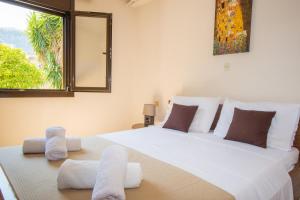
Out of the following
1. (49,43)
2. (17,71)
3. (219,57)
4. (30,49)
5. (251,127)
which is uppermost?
(49,43)

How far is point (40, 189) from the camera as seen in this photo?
42.8 inches

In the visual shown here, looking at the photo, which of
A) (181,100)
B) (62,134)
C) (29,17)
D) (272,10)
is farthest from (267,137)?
(29,17)

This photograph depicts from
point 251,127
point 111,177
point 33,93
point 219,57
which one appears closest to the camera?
point 111,177

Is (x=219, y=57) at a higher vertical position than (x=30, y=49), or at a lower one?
lower

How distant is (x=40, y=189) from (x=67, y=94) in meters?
2.35

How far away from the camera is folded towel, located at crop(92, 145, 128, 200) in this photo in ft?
2.97

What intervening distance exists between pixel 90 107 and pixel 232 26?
2.40 m

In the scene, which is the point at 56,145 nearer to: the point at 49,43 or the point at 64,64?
the point at 64,64

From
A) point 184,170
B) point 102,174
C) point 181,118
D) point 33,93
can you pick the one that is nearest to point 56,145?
point 102,174

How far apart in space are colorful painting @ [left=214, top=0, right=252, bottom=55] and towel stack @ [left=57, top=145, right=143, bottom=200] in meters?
1.96

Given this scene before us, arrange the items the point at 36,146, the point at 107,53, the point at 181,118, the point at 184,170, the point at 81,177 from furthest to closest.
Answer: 1. the point at 107,53
2. the point at 181,118
3. the point at 36,146
4. the point at 184,170
5. the point at 81,177

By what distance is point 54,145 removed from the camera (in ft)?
5.02

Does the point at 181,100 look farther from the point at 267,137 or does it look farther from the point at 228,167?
the point at 228,167

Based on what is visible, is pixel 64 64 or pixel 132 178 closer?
pixel 132 178
